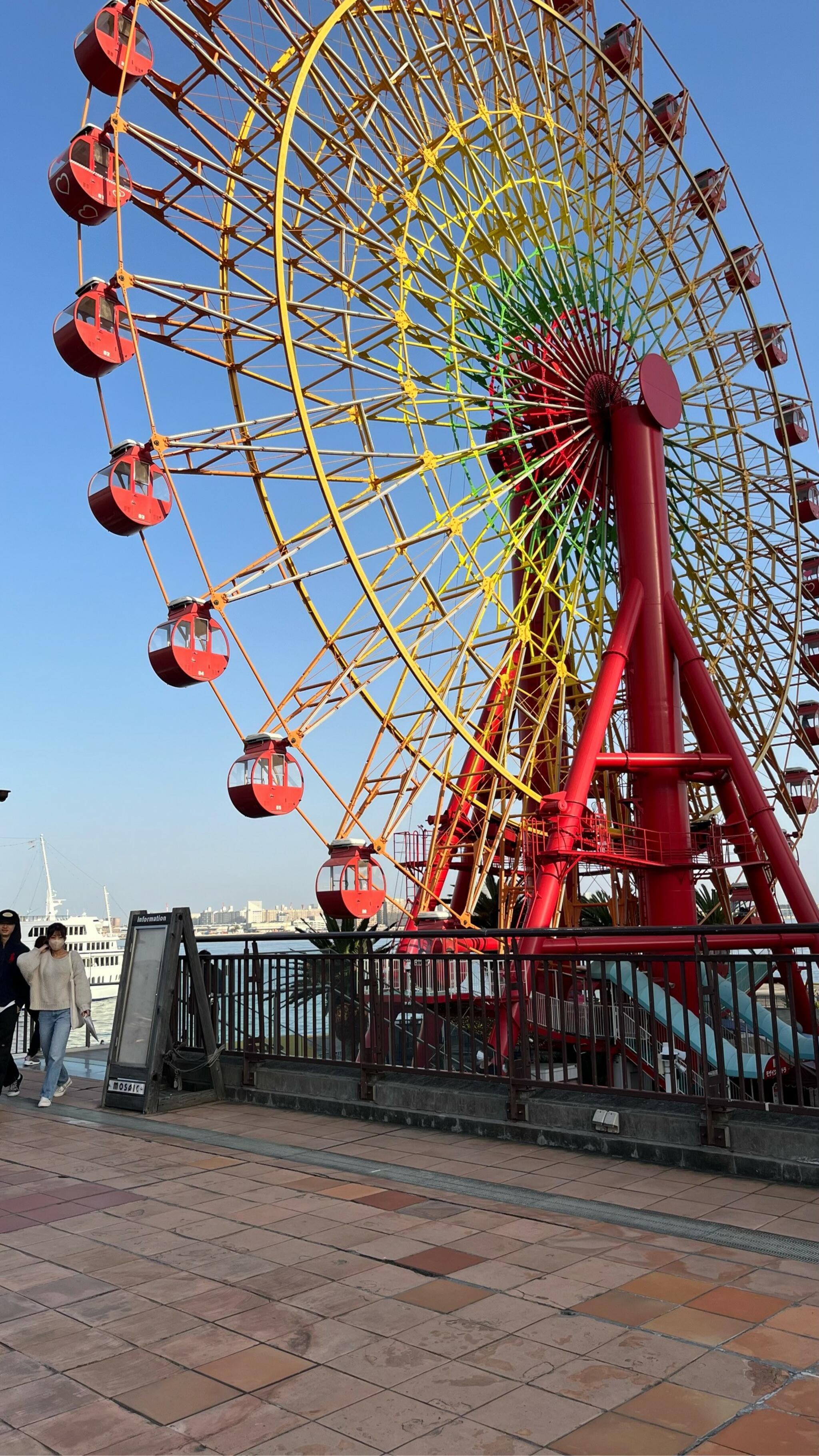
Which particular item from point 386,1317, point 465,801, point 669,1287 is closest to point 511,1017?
point 669,1287

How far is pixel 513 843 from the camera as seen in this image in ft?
74.7

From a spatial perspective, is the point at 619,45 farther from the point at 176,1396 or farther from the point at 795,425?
the point at 176,1396

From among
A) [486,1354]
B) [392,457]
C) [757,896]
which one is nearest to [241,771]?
[392,457]

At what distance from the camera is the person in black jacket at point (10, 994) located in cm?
1052

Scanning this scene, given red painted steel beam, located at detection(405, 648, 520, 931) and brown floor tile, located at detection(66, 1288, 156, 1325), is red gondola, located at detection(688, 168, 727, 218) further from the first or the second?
brown floor tile, located at detection(66, 1288, 156, 1325)

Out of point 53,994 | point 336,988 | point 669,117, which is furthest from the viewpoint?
point 669,117

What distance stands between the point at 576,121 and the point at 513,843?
13.4 metres

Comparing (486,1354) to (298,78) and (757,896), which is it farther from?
(757,896)

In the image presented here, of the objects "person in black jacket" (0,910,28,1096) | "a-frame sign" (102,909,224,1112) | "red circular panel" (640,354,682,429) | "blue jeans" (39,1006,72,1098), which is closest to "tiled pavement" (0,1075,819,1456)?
"a-frame sign" (102,909,224,1112)

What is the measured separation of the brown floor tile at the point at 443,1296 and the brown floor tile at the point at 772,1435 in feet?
4.49

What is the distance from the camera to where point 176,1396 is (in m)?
3.94

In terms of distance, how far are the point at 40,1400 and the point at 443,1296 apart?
163cm

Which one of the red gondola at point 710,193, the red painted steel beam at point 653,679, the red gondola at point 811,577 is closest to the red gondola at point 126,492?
the red painted steel beam at point 653,679

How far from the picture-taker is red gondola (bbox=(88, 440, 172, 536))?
47.8ft
